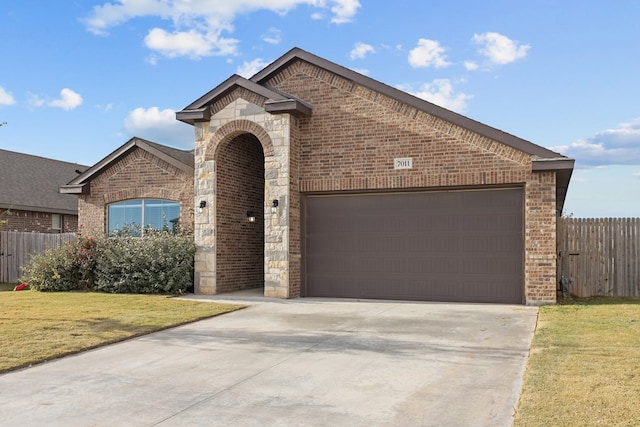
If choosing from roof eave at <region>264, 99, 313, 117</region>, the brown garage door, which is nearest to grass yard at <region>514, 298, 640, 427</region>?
the brown garage door

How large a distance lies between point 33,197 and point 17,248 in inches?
261

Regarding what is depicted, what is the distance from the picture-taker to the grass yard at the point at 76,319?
844 cm

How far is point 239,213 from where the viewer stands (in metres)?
17.1

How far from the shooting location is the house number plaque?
14.6 m

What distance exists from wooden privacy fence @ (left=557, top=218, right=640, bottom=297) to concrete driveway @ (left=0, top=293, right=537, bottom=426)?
4291 mm

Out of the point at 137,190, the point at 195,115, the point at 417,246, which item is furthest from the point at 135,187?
the point at 417,246

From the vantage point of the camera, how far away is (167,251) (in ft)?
53.1

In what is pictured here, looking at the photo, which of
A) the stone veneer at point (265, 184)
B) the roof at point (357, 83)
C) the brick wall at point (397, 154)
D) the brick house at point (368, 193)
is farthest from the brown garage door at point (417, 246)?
the roof at point (357, 83)

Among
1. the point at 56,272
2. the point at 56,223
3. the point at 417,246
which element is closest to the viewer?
the point at 417,246

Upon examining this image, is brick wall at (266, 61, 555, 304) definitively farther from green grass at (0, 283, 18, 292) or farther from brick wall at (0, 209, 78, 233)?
brick wall at (0, 209, 78, 233)

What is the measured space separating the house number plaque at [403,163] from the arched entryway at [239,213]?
180 inches

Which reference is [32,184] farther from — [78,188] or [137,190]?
[137,190]

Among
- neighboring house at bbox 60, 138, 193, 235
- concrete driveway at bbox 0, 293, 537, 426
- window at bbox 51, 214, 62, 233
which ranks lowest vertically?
concrete driveway at bbox 0, 293, 537, 426

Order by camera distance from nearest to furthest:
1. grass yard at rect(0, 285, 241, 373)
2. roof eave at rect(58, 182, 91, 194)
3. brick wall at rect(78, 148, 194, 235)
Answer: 1. grass yard at rect(0, 285, 241, 373)
2. brick wall at rect(78, 148, 194, 235)
3. roof eave at rect(58, 182, 91, 194)
